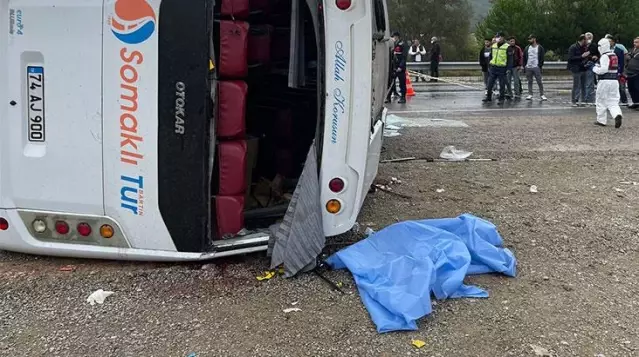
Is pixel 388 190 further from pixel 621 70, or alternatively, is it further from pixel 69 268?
pixel 621 70

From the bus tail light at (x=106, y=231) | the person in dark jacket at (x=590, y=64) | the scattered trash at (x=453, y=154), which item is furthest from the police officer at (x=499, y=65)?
the bus tail light at (x=106, y=231)

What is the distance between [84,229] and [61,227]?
0.48 feet

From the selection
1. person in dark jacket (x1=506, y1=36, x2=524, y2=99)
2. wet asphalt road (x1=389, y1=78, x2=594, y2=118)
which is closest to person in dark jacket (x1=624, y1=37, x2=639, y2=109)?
wet asphalt road (x1=389, y1=78, x2=594, y2=118)

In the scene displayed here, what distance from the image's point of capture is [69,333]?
3.21 metres

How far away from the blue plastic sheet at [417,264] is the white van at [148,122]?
13.8 inches

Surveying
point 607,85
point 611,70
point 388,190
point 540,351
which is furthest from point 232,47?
point 611,70

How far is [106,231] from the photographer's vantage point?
370 cm

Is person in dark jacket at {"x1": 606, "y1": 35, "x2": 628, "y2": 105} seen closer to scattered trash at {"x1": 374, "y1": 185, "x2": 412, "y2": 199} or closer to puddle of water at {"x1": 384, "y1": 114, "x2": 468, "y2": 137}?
puddle of water at {"x1": 384, "y1": 114, "x2": 468, "y2": 137}

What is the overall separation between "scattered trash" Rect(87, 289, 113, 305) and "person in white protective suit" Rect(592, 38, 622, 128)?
9622 mm

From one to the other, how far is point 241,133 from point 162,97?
54cm

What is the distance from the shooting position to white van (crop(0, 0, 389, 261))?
349 cm

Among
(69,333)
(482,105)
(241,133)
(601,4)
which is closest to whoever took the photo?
(69,333)

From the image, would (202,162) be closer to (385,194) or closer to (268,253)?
(268,253)

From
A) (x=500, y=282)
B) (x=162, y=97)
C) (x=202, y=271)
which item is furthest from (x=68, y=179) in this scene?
(x=500, y=282)
